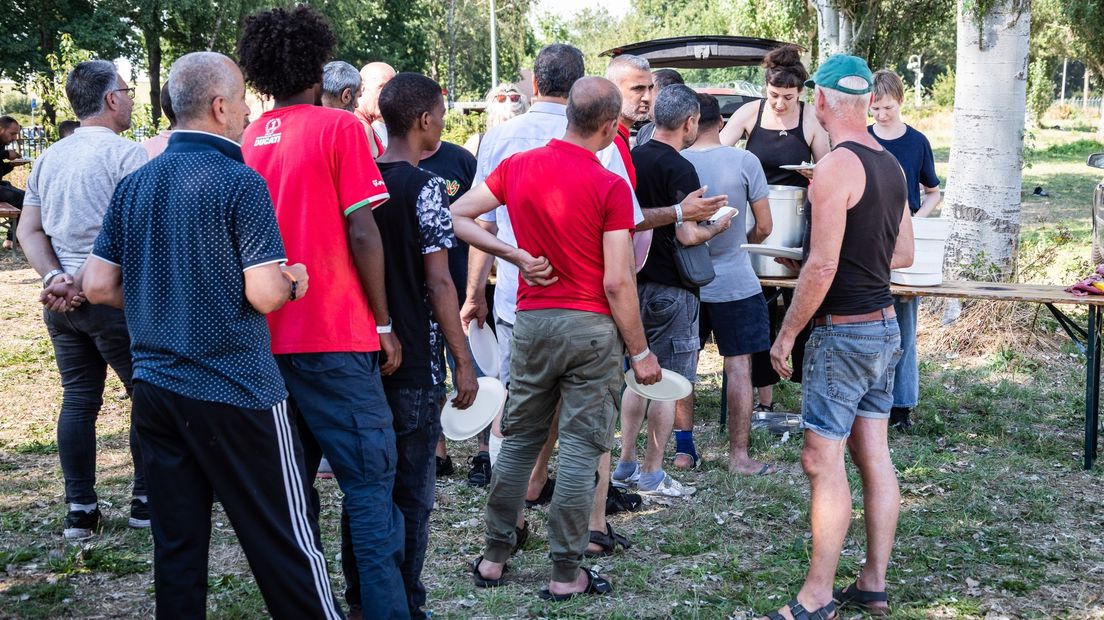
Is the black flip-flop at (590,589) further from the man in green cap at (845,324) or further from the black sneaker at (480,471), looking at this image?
the black sneaker at (480,471)

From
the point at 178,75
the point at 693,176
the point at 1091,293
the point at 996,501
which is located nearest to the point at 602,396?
the point at 693,176

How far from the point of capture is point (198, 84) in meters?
2.83

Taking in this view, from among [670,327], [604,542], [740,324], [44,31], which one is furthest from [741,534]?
[44,31]

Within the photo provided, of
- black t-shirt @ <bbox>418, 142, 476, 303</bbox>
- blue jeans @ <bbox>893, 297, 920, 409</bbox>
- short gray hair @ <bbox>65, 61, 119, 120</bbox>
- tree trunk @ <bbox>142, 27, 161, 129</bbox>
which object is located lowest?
blue jeans @ <bbox>893, 297, 920, 409</bbox>

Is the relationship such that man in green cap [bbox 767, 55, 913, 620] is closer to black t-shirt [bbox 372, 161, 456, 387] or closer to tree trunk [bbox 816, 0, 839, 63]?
black t-shirt [bbox 372, 161, 456, 387]

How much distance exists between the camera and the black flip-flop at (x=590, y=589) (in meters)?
3.96

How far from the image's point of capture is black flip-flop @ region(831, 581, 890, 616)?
381 centimetres

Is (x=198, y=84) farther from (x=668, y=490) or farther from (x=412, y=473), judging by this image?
(x=668, y=490)

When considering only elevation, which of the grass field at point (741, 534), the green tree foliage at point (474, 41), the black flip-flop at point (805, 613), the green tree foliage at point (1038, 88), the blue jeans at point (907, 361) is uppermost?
the green tree foliage at point (474, 41)

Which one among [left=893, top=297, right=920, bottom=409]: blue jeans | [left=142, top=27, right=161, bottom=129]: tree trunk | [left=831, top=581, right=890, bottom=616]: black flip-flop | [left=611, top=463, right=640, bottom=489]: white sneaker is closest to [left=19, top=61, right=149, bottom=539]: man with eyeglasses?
[left=611, top=463, right=640, bottom=489]: white sneaker

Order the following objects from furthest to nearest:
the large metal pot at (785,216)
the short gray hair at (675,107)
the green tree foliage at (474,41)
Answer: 1. the green tree foliage at (474,41)
2. the large metal pot at (785,216)
3. the short gray hair at (675,107)

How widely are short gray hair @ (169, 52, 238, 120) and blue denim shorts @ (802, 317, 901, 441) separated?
2.14 m

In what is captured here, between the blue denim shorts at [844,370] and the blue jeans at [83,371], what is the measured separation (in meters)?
2.79

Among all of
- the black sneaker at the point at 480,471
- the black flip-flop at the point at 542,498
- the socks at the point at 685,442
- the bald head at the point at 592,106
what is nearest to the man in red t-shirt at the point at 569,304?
the bald head at the point at 592,106
